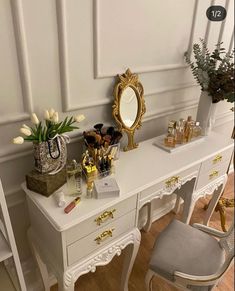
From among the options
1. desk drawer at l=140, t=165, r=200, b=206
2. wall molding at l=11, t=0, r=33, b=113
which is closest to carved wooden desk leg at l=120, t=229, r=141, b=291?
desk drawer at l=140, t=165, r=200, b=206

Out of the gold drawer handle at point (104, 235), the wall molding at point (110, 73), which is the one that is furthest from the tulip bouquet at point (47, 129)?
the gold drawer handle at point (104, 235)

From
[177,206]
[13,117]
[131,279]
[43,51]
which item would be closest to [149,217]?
[177,206]

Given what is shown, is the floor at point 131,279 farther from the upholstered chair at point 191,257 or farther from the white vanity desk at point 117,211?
the upholstered chair at point 191,257

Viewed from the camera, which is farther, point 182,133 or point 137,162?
point 182,133

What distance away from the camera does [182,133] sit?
176 centimetres

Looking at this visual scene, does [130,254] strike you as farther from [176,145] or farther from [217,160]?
[217,160]

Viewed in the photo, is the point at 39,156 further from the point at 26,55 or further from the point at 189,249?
the point at 189,249

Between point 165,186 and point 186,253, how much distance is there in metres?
0.39

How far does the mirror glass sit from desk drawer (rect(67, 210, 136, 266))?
590 millimetres

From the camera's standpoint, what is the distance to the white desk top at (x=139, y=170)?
111 centimetres

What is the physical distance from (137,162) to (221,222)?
1.26 m

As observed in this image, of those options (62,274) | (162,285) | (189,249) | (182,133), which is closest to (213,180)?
(182,133)

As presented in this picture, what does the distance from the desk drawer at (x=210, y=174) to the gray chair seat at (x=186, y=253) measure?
1.12ft

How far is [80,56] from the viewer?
135 centimetres
